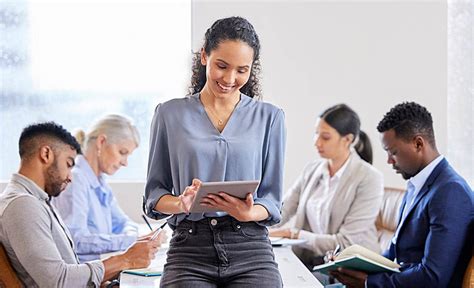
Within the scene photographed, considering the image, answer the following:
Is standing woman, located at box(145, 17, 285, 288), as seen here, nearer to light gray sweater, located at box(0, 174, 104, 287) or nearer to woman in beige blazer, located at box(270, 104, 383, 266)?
light gray sweater, located at box(0, 174, 104, 287)

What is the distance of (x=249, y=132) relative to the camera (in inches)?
88.7

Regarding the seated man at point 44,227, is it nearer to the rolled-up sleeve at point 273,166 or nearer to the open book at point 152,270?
the open book at point 152,270

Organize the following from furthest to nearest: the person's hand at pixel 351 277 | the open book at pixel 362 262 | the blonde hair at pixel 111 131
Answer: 1. the blonde hair at pixel 111 131
2. the person's hand at pixel 351 277
3. the open book at pixel 362 262

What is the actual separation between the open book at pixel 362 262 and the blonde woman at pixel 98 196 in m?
1.12

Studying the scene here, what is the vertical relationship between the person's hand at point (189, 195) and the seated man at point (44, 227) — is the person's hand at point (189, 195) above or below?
above

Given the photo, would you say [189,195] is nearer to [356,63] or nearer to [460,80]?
[356,63]

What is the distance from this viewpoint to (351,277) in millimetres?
3311

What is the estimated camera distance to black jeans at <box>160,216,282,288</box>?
2.18 meters

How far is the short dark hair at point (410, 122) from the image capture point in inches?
132

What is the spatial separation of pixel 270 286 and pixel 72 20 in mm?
4139

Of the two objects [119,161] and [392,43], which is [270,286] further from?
[392,43]

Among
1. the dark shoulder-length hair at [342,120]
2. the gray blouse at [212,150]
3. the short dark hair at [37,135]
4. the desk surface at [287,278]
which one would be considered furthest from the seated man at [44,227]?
the dark shoulder-length hair at [342,120]

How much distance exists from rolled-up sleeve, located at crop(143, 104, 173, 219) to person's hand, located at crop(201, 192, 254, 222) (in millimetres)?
191

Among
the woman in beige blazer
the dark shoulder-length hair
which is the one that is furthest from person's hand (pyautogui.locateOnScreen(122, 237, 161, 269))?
the dark shoulder-length hair
